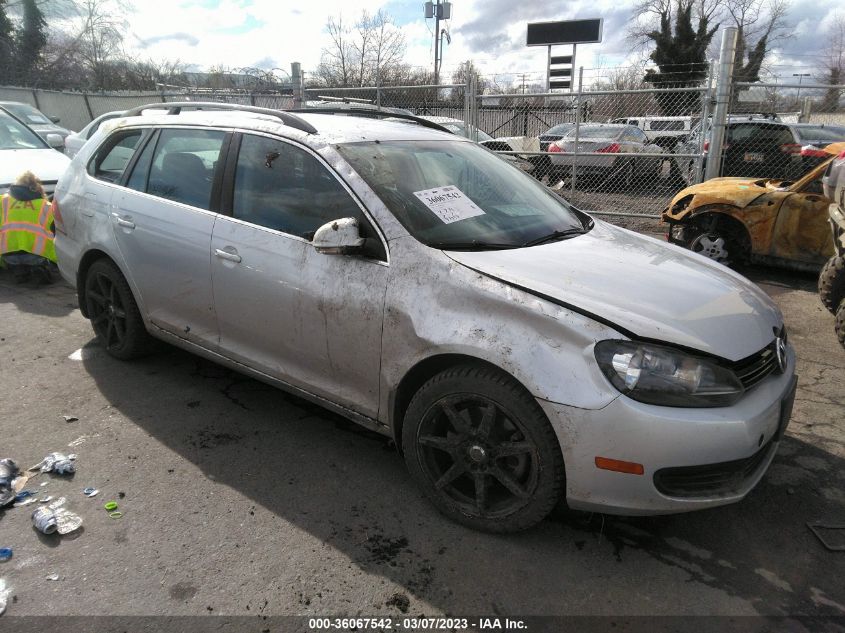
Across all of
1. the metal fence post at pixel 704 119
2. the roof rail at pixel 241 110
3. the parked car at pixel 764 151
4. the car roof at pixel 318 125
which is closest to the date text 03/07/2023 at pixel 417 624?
the car roof at pixel 318 125

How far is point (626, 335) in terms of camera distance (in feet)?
7.73

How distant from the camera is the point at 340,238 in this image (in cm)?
285

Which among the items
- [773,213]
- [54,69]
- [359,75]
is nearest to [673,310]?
[773,213]

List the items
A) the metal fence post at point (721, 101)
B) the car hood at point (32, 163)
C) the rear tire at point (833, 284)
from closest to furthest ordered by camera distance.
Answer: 1. the rear tire at point (833, 284)
2. the car hood at point (32, 163)
3. the metal fence post at point (721, 101)

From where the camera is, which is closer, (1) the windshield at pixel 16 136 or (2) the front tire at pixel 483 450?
(2) the front tire at pixel 483 450

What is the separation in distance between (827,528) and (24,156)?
359 inches

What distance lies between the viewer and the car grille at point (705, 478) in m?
2.34

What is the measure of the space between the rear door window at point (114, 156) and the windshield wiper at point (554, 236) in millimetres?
2876

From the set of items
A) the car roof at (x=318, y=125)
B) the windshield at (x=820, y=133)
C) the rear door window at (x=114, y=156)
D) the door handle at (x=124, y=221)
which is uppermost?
the windshield at (x=820, y=133)

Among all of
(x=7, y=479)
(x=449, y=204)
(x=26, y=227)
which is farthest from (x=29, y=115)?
(x=449, y=204)

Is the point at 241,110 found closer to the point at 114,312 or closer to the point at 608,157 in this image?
the point at 114,312

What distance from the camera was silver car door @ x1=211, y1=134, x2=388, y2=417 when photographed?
2912 mm

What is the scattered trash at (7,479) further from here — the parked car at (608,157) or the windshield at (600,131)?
the windshield at (600,131)

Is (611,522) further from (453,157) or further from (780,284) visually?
(780,284)
